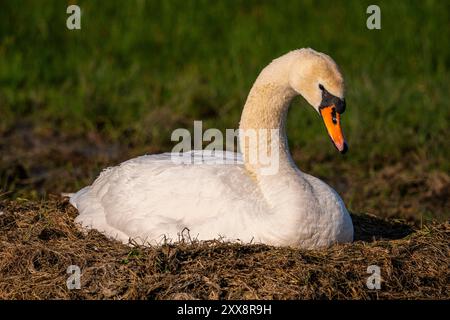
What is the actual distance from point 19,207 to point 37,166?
7.93 ft

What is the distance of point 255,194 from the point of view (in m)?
7.34

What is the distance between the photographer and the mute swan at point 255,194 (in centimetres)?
705

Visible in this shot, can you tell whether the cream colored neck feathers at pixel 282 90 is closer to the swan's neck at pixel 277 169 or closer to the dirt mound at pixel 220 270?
the swan's neck at pixel 277 169

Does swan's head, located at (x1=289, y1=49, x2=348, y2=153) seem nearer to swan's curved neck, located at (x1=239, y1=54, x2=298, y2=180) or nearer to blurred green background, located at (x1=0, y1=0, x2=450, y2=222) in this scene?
swan's curved neck, located at (x1=239, y1=54, x2=298, y2=180)

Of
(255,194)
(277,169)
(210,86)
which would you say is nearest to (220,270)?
(255,194)

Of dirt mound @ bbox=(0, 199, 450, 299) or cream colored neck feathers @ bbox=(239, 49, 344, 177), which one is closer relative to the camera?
dirt mound @ bbox=(0, 199, 450, 299)

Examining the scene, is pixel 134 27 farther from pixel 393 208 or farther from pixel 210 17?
pixel 393 208

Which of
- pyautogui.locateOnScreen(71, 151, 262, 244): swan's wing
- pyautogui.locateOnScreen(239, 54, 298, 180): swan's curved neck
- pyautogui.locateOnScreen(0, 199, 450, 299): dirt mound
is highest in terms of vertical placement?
pyautogui.locateOnScreen(239, 54, 298, 180): swan's curved neck

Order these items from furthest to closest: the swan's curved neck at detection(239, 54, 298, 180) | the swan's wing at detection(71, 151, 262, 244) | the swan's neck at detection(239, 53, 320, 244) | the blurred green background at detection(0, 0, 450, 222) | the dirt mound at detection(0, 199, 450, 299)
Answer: the blurred green background at detection(0, 0, 450, 222)
the swan's curved neck at detection(239, 54, 298, 180)
the swan's wing at detection(71, 151, 262, 244)
the swan's neck at detection(239, 53, 320, 244)
the dirt mound at detection(0, 199, 450, 299)

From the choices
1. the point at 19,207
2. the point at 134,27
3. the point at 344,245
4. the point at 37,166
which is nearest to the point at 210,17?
the point at 134,27

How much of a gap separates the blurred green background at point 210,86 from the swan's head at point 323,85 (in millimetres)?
2364

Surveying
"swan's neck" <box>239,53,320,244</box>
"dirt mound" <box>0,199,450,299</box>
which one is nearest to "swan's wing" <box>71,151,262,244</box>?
"swan's neck" <box>239,53,320,244</box>

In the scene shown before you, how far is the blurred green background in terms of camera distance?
34.5 feet

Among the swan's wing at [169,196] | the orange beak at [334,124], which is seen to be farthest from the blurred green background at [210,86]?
the orange beak at [334,124]
